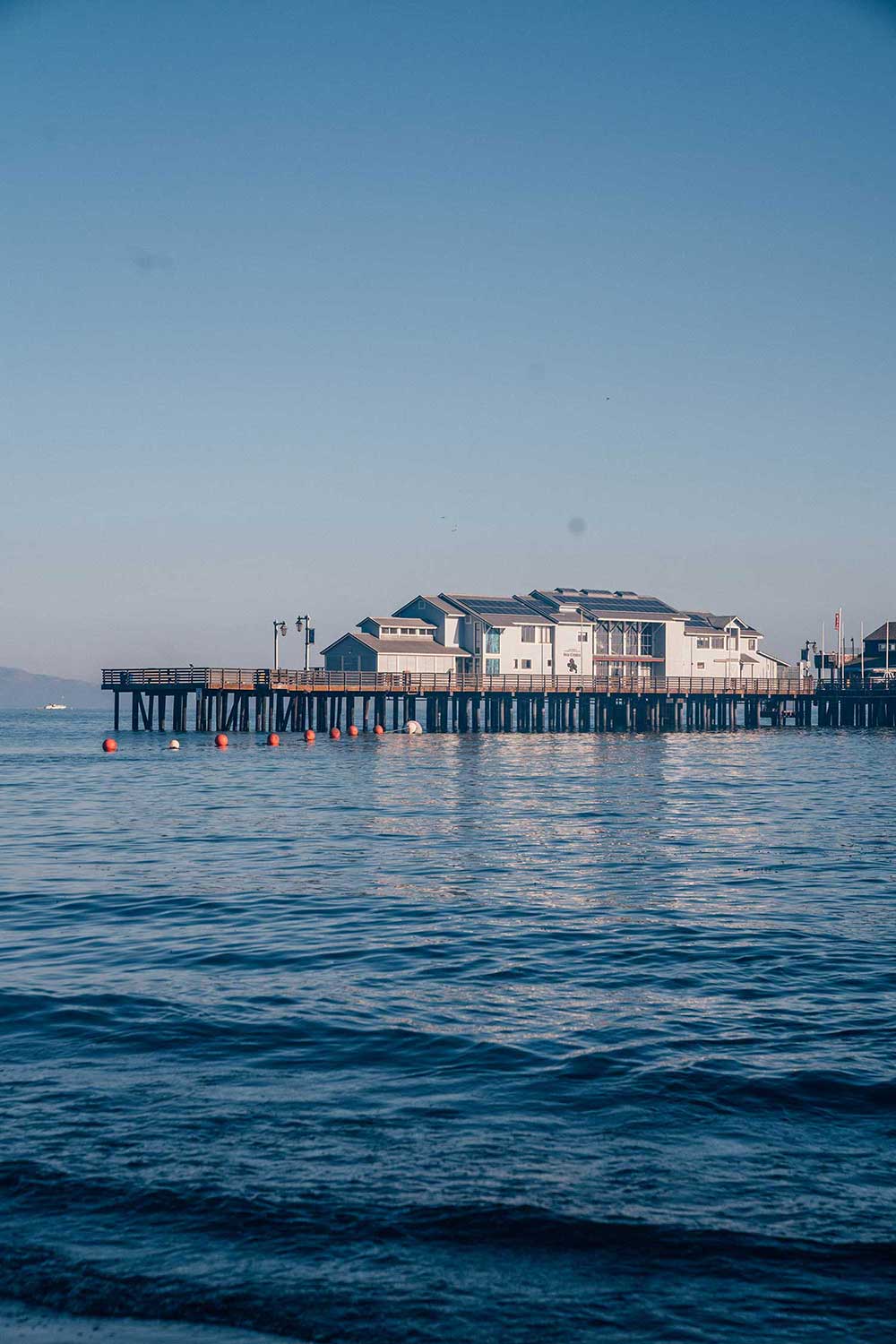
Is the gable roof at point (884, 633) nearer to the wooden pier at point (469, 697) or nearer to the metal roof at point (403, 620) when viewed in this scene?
the wooden pier at point (469, 697)

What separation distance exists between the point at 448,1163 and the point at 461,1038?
2980mm

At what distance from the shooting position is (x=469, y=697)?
80875mm

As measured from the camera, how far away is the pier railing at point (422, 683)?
73375 mm

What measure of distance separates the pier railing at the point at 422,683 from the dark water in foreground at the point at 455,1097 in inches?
2000

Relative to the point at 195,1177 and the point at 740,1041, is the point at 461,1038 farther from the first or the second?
the point at 195,1177

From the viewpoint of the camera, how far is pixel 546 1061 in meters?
10.4

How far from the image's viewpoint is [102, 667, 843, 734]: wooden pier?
73875 mm

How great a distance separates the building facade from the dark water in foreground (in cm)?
6217

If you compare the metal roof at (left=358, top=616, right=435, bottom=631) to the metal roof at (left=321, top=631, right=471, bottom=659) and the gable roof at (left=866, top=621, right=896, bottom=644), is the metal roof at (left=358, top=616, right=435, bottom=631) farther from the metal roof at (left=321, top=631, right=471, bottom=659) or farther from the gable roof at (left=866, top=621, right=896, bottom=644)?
the gable roof at (left=866, top=621, right=896, bottom=644)

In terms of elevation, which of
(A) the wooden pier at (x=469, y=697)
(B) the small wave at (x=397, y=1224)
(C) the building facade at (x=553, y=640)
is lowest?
(B) the small wave at (x=397, y=1224)

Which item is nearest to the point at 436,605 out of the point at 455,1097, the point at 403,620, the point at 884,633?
the point at 403,620

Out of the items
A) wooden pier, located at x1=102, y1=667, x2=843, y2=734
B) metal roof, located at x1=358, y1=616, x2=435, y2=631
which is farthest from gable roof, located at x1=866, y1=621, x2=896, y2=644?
metal roof, located at x1=358, y1=616, x2=435, y2=631

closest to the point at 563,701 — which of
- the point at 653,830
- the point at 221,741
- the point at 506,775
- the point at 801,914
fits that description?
the point at 221,741

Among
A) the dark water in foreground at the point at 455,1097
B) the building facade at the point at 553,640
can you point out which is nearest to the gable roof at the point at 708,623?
the building facade at the point at 553,640
